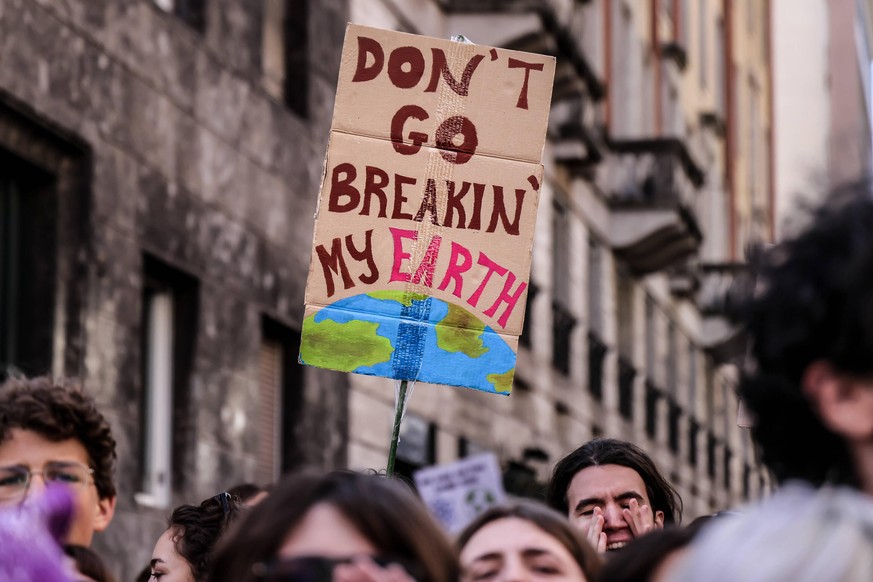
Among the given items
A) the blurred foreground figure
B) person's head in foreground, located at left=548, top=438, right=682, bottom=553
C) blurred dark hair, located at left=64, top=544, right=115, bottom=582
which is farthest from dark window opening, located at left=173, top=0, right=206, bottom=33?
the blurred foreground figure

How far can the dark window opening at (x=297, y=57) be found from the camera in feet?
50.3

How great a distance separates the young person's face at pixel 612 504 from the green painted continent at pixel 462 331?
60 cm

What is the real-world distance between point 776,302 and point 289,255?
1222 cm

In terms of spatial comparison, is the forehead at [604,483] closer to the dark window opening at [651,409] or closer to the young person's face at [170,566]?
the young person's face at [170,566]

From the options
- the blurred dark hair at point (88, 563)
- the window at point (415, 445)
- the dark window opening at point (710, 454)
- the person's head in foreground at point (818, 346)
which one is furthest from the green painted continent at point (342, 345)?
the dark window opening at point (710, 454)

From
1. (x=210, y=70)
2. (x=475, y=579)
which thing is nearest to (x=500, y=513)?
(x=475, y=579)

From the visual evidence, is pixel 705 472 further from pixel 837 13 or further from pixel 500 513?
pixel 500 513

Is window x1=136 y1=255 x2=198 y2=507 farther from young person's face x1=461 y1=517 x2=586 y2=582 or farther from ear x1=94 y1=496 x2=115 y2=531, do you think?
young person's face x1=461 y1=517 x2=586 y2=582

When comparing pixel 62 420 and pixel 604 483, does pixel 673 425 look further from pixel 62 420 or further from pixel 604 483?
pixel 62 420

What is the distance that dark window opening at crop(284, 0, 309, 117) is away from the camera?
15.3 m

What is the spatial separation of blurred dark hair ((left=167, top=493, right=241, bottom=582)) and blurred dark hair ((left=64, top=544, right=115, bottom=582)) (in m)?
1.88

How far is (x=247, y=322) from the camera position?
13922 millimetres

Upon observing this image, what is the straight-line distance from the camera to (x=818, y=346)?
257cm

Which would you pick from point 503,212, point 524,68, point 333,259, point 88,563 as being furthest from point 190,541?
point 88,563
